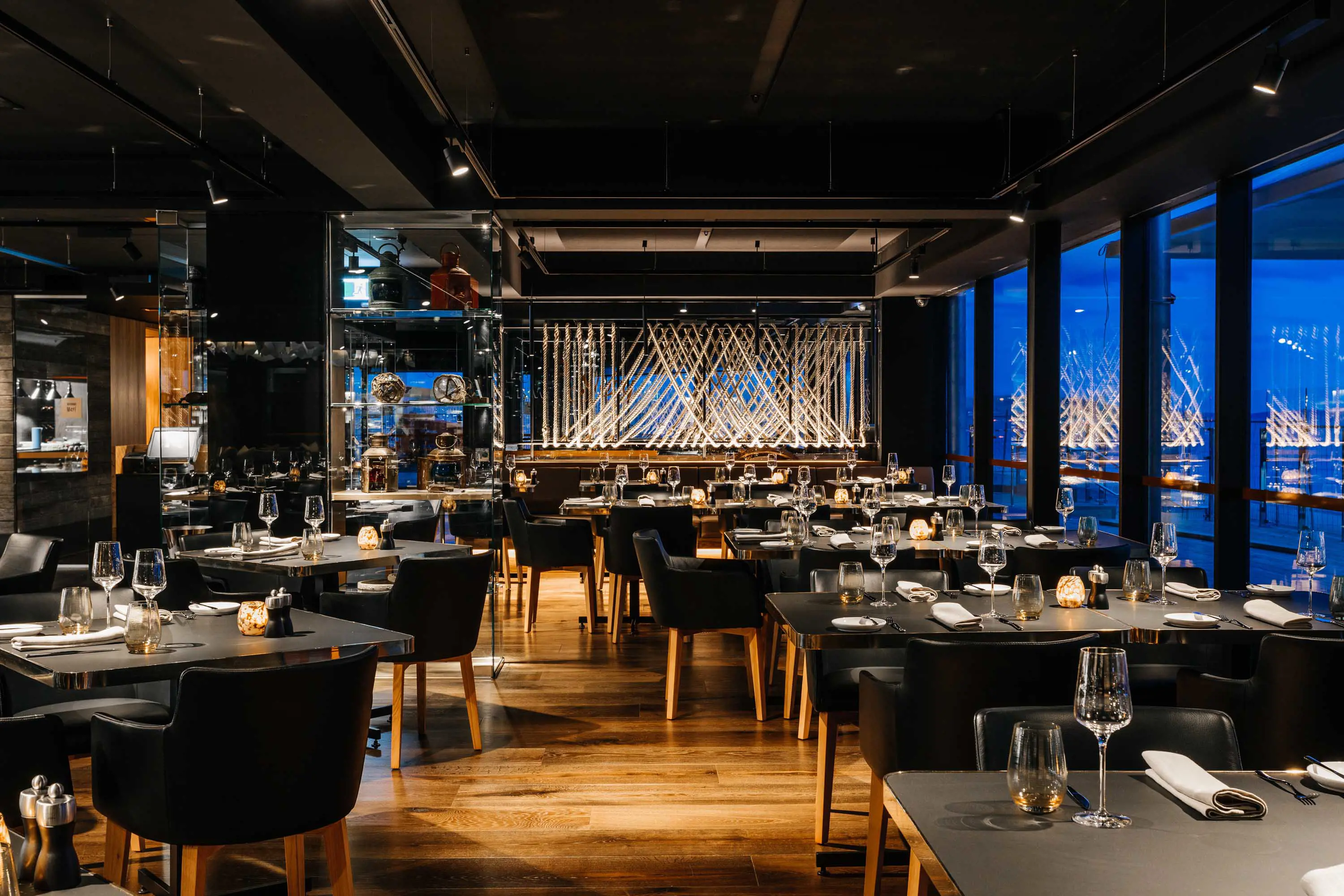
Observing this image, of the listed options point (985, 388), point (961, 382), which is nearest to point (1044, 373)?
point (985, 388)

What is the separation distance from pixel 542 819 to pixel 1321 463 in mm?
4611

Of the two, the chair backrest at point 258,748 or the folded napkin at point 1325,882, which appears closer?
the folded napkin at point 1325,882

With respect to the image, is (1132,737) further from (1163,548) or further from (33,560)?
(33,560)

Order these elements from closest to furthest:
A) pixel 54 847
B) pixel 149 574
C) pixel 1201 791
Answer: pixel 54 847, pixel 1201 791, pixel 149 574

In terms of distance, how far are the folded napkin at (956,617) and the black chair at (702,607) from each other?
1.50 metres

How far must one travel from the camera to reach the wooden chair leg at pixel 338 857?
8.80 feet

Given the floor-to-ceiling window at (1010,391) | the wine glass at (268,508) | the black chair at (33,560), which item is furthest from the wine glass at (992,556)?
the floor-to-ceiling window at (1010,391)

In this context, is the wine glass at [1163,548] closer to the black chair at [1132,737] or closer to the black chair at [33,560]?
the black chair at [1132,737]

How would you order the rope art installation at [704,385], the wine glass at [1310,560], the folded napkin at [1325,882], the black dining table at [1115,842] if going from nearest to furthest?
the folded napkin at [1325,882] → the black dining table at [1115,842] → the wine glass at [1310,560] → the rope art installation at [704,385]

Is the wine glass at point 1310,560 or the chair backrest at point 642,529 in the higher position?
the wine glass at point 1310,560

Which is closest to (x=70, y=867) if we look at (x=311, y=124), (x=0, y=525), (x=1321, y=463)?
→ (x=311, y=124)

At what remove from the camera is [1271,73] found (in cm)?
427

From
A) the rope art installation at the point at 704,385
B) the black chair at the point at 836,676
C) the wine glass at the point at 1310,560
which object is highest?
the rope art installation at the point at 704,385

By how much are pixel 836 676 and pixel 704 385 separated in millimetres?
8953
